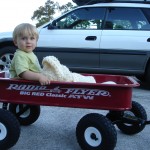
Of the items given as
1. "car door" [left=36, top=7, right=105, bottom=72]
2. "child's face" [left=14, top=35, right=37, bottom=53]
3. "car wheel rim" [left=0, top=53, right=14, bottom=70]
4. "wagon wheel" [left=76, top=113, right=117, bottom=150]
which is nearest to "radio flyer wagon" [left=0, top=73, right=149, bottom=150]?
"wagon wheel" [left=76, top=113, right=117, bottom=150]

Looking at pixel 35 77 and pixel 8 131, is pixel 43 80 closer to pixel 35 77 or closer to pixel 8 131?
pixel 35 77

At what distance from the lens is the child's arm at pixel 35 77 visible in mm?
3723

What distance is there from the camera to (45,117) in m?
5.12

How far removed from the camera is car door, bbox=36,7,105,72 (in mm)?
7289

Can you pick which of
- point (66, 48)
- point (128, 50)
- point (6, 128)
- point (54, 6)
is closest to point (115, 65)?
point (128, 50)

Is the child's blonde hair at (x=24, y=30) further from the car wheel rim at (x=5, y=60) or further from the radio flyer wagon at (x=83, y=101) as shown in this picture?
the car wheel rim at (x=5, y=60)

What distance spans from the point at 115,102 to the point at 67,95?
1.46 ft

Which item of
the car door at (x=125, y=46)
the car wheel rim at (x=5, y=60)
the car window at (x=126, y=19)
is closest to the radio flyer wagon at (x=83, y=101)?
the car door at (x=125, y=46)

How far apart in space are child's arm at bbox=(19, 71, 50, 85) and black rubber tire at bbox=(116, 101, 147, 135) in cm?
101

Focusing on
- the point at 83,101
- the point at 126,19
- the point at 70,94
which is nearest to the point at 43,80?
the point at 70,94

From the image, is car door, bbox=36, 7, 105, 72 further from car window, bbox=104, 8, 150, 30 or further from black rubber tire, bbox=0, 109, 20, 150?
black rubber tire, bbox=0, 109, 20, 150

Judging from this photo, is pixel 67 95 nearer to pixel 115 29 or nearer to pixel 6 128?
pixel 6 128

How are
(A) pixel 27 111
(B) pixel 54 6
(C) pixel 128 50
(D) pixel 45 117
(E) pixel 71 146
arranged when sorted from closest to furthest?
(E) pixel 71 146 < (A) pixel 27 111 < (D) pixel 45 117 < (C) pixel 128 50 < (B) pixel 54 6

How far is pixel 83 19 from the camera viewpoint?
24.3ft
